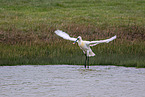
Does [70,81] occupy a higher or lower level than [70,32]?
lower

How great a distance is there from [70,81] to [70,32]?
1377cm

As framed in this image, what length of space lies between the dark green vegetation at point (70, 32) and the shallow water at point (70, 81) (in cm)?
166

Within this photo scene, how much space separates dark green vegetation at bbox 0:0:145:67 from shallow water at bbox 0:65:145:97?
65.2 inches

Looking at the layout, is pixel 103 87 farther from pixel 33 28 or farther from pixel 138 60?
pixel 33 28

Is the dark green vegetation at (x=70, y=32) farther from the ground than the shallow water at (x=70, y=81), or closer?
farther from the ground

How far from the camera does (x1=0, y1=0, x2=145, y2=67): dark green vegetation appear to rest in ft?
54.6

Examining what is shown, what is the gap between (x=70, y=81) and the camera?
1163cm

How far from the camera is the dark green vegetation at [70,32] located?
1664 centimetres

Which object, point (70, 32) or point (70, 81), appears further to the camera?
point (70, 32)

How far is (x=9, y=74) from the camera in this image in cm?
1288

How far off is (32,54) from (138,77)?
639cm

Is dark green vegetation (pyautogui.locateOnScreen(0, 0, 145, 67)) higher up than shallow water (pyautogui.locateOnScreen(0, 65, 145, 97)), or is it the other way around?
dark green vegetation (pyautogui.locateOnScreen(0, 0, 145, 67))

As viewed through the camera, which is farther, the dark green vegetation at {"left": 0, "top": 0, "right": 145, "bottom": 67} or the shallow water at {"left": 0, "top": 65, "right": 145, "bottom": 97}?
the dark green vegetation at {"left": 0, "top": 0, "right": 145, "bottom": 67}

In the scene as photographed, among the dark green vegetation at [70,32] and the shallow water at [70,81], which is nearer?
the shallow water at [70,81]
